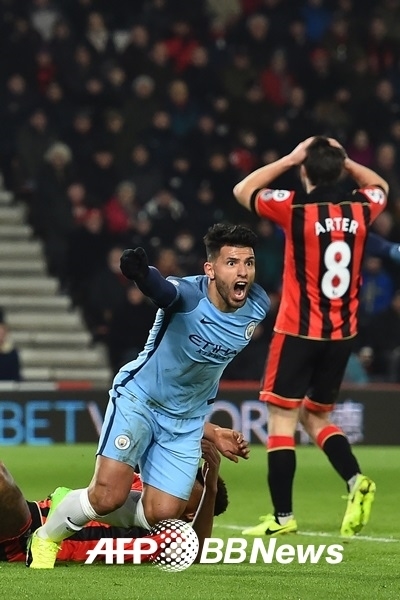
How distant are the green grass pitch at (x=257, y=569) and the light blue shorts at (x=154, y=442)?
1.39ft

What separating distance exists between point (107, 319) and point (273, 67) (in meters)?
3.91

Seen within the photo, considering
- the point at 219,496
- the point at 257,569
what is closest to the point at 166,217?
the point at 219,496

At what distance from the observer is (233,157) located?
1756cm

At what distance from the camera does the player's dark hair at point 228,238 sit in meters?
6.75

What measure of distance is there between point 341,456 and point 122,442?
2226 millimetres

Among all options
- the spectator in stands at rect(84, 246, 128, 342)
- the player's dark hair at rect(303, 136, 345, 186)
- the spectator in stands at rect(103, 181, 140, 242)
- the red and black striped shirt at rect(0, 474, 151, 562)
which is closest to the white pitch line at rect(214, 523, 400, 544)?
the red and black striped shirt at rect(0, 474, 151, 562)

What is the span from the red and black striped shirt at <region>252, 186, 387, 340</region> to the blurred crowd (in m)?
7.10

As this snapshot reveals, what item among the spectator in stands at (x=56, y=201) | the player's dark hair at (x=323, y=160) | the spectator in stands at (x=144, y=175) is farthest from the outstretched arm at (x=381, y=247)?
the spectator in stands at (x=56, y=201)

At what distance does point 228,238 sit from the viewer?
675 centimetres

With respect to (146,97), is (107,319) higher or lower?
lower

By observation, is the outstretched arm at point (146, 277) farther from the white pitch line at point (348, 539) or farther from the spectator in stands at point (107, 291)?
the spectator in stands at point (107, 291)

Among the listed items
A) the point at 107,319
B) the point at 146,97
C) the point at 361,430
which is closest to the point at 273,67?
the point at 146,97

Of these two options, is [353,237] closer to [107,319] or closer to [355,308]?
[355,308]

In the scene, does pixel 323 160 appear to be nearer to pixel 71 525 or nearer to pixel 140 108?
pixel 71 525
